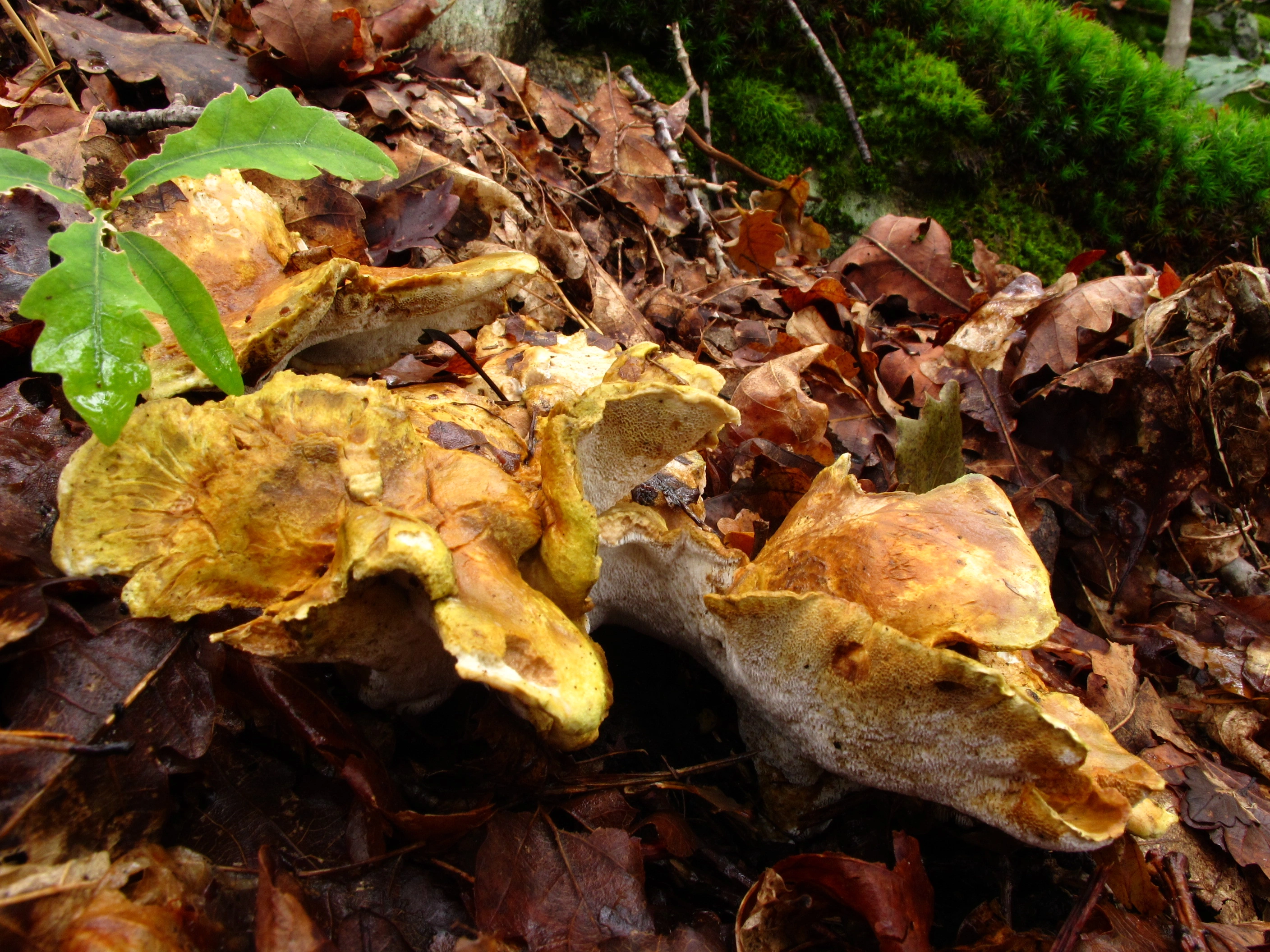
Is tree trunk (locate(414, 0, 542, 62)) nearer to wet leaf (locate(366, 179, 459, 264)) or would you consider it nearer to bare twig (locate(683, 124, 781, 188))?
bare twig (locate(683, 124, 781, 188))

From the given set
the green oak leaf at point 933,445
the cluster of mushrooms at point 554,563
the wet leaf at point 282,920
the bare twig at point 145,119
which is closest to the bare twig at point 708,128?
the green oak leaf at point 933,445

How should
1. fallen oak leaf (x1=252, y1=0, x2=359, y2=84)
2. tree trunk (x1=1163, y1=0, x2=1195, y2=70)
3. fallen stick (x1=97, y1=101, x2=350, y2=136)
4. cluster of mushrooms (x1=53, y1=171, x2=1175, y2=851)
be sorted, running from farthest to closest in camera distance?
tree trunk (x1=1163, y1=0, x2=1195, y2=70) → fallen oak leaf (x1=252, y1=0, x2=359, y2=84) → fallen stick (x1=97, y1=101, x2=350, y2=136) → cluster of mushrooms (x1=53, y1=171, x2=1175, y2=851)

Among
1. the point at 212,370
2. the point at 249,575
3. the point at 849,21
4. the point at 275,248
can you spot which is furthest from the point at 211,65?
the point at 849,21

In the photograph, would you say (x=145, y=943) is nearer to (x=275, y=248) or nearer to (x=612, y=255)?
(x=275, y=248)

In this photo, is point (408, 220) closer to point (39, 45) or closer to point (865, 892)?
point (39, 45)

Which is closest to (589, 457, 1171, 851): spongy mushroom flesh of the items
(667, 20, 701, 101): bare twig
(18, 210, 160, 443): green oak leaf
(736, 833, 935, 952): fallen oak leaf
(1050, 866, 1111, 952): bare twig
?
(736, 833, 935, 952): fallen oak leaf

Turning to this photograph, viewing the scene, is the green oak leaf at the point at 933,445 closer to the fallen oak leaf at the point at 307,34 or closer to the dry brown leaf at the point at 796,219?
the dry brown leaf at the point at 796,219

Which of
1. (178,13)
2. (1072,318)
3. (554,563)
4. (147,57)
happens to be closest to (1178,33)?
(1072,318)
